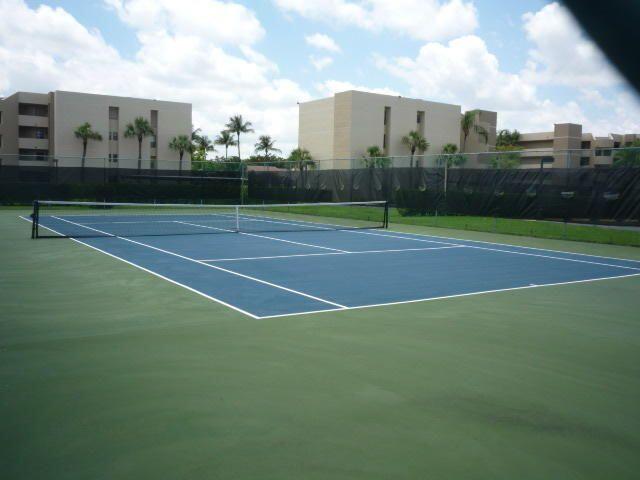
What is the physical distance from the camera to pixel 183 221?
71.2ft

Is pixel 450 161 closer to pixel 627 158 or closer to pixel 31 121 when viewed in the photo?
pixel 627 158

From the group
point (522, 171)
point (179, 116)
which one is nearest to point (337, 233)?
point (522, 171)

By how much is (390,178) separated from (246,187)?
11131mm

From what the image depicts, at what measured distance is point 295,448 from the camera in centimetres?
342

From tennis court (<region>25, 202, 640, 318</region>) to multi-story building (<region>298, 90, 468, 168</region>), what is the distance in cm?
3923

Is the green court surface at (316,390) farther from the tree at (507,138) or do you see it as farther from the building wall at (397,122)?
the tree at (507,138)

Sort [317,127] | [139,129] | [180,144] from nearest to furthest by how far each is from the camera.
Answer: [139,129]
[180,144]
[317,127]

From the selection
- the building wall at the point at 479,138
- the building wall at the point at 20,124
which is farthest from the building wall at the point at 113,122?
the building wall at the point at 479,138

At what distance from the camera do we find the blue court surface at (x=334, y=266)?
817 cm

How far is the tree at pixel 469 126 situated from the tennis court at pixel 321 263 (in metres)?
52.6

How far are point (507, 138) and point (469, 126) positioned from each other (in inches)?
564

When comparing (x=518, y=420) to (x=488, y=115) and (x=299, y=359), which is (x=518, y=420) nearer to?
(x=299, y=359)

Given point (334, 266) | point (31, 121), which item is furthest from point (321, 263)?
point (31, 121)

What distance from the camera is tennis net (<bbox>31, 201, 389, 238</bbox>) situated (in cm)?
1678
